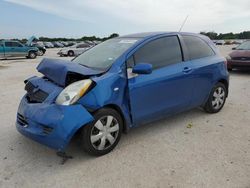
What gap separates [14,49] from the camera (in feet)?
73.0

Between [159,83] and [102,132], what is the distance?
119cm

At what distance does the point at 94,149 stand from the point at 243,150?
2064mm

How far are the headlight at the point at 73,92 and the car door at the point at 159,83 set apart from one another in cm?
68

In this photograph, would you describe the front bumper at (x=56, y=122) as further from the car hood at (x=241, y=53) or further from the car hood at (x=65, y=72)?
the car hood at (x=241, y=53)

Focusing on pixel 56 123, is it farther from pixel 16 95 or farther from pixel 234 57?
pixel 234 57

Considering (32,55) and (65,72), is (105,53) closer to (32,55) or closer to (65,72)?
(65,72)

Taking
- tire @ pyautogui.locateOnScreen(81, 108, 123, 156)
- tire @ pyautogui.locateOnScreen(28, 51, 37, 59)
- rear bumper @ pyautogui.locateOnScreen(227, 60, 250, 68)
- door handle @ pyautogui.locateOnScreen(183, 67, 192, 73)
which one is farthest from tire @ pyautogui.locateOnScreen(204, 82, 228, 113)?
tire @ pyautogui.locateOnScreen(28, 51, 37, 59)

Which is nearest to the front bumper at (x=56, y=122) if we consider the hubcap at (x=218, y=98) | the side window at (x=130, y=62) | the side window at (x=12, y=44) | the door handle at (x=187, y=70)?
the side window at (x=130, y=62)

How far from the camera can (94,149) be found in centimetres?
358

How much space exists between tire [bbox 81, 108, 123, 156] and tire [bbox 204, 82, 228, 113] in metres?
2.33

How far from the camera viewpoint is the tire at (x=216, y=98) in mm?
5383

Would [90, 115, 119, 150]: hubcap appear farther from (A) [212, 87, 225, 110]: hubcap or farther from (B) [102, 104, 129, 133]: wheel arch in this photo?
(A) [212, 87, 225, 110]: hubcap

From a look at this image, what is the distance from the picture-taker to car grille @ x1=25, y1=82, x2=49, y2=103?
3.67 meters

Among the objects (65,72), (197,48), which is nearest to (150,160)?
(65,72)
